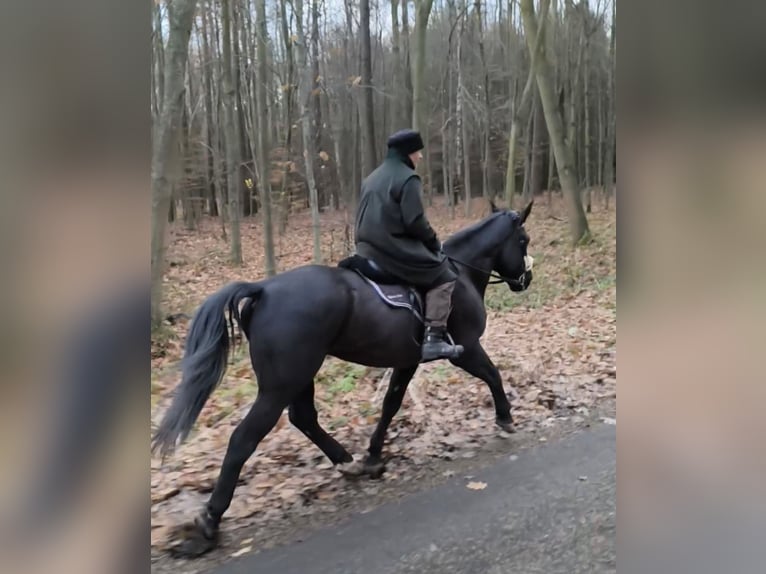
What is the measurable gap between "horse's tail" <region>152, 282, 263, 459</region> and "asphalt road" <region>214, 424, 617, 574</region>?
2.45 feet

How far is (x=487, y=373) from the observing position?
4.65 meters

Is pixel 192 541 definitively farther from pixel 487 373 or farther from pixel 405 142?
pixel 405 142

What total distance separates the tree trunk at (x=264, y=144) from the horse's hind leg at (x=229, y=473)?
7.81 ft

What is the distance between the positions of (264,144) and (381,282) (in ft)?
7.82

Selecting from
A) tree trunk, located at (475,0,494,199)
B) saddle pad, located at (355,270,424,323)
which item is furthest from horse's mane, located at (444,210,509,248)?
tree trunk, located at (475,0,494,199)

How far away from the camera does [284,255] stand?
571 centimetres

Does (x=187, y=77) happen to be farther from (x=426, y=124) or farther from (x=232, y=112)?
(x=426, y=124)

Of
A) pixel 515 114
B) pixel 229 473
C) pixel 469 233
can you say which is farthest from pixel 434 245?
pixel 515 114

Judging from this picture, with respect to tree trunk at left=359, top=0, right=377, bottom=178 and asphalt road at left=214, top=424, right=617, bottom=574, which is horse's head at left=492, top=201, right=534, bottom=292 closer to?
asphalt road at left=214, top=424, right=617, bottom=574
